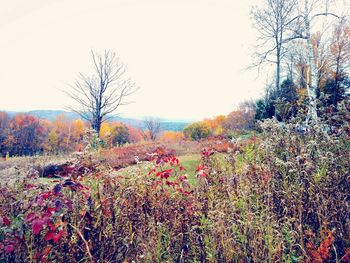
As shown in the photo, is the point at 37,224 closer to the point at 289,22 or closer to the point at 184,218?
the point at 184,218

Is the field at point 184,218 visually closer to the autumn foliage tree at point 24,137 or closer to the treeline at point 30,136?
the treeline at point 30,136

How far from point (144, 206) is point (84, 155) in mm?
925

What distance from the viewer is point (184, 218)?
9.80 ft

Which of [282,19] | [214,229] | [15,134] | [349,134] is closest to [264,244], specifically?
[214,229]

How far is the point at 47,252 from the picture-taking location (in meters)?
2.21

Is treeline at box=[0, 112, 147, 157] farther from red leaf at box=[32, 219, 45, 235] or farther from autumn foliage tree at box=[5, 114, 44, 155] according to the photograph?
red leaf at box=[32, 219, 45, 235]

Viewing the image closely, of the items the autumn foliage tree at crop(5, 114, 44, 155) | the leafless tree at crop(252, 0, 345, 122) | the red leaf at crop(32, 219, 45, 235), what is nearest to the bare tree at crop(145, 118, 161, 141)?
the autumn foliage tree at crop(5, 114, 44, 155)

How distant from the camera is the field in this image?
2.32 m

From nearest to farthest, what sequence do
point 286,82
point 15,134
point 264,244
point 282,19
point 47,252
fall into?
point 47,252, point 264,244, point 282,19, point 286,82, point 15,134

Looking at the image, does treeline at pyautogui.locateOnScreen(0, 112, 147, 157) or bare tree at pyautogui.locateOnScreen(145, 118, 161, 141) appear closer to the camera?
bare tree at pyautogui.locateOnScreen(145, 118, 161, 141)

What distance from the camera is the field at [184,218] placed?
7.62 feet

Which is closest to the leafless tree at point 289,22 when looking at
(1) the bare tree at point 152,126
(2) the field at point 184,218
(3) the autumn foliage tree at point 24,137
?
(2) the field at point 184,218

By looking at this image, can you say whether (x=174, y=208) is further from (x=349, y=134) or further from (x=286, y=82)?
(x=286, y=82)

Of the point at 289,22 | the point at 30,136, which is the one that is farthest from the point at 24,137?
the point at 289,22
